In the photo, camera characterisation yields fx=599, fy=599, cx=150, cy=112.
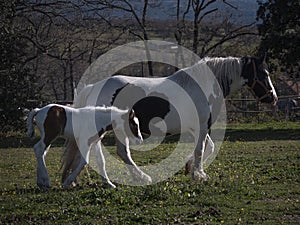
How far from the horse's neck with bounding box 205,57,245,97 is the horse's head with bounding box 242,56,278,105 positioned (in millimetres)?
129

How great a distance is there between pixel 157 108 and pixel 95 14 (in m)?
19.3

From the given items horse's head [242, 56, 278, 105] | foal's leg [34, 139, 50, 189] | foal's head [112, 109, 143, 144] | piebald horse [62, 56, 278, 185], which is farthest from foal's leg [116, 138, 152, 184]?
horse's head [242, 56, 278, 105]

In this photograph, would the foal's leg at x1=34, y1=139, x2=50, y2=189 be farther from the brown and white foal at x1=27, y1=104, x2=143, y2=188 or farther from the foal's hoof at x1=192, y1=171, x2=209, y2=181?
the foal's hoof at x1=192, y1=171, x2=209, y2=181

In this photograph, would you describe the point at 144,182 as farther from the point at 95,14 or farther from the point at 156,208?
the point at 95,14

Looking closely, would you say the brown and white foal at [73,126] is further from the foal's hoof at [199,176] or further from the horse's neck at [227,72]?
the horse's neck at [227,72]

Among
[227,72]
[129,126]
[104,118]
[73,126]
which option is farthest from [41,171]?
[227,72]

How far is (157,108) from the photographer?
11141 mm

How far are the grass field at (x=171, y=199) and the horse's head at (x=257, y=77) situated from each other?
1.56m

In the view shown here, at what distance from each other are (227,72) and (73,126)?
3.17 meters

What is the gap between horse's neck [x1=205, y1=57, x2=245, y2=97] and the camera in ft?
36.9

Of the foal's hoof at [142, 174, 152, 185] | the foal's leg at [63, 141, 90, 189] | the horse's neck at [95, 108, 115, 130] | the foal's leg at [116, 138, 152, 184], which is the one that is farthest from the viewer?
the foal's leg at [116, 138, 152, 184]

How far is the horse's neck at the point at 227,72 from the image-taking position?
36.9 ft

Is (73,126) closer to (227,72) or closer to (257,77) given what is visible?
(227,72)

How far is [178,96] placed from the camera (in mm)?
10984
